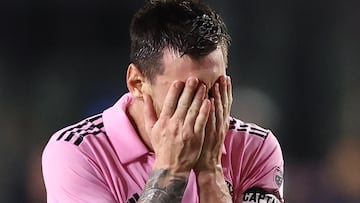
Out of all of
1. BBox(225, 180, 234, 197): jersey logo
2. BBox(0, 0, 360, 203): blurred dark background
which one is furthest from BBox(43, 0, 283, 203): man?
BBox(0, 0, 360, 203): blurred dark background

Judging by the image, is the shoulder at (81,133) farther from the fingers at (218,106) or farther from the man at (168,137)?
the fingers at (218,106)

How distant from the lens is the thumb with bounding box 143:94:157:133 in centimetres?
116

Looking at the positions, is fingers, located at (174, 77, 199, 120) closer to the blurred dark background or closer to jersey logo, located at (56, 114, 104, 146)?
jersey logo, located at (56, 114, 104, 146)

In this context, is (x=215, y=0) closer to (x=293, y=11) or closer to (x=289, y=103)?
(x=293, y=11)

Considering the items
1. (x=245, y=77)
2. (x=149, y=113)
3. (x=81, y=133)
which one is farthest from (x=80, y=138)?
(x=245, y=77)

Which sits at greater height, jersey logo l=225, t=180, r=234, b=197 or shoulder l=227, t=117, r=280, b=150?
shoulder l=227, t=117, r=280, b=150

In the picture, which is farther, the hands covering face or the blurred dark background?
the blurred dark background

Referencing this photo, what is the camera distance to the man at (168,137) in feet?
3.67

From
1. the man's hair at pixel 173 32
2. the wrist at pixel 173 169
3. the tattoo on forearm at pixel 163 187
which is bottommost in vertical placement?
the tattoo on forearm at pixel 163 187

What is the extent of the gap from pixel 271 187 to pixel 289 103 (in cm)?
95

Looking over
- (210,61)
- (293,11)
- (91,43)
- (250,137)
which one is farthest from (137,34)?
(293,11)

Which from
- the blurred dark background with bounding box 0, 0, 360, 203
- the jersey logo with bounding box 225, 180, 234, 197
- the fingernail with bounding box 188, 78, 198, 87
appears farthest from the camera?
the blurred dark background with bounding box 0, 0, 360, 203

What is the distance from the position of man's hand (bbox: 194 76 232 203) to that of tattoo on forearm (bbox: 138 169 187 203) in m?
0.04

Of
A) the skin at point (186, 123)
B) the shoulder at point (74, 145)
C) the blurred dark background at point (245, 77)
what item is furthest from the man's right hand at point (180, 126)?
the blurred dark background at point (245, 77)
